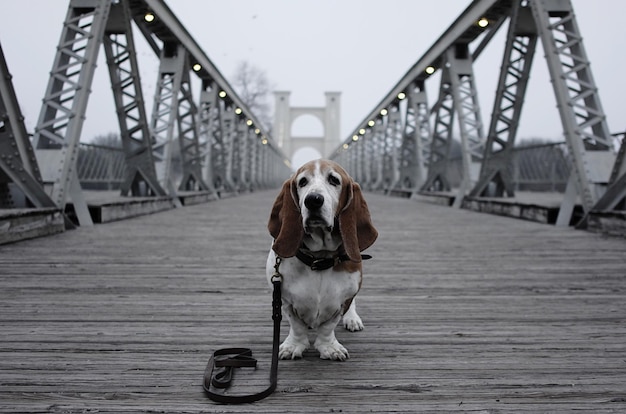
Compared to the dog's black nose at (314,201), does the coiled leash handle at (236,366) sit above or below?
below

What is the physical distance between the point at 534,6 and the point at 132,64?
7699mm

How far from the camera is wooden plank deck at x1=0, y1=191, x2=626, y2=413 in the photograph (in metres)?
1.86

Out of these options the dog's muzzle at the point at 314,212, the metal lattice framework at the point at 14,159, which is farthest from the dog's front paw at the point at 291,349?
the metal lattice framework at the point at 14,159

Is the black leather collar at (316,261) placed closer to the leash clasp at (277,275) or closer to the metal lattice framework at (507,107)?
the leash clasp at (277,275)

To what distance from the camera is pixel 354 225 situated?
2109 mm

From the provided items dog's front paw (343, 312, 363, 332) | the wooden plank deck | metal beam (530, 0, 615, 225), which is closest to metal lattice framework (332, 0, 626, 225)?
metal beam (530, 0, 615, 225)

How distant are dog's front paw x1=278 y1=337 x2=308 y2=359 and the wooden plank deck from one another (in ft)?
0.17

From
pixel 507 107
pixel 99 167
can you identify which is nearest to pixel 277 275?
pixel 507 107

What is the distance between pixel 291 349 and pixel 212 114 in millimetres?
16171

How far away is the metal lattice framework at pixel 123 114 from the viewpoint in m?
6.30

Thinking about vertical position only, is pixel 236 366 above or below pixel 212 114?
below

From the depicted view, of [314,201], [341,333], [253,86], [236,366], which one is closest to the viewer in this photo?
[314,201]

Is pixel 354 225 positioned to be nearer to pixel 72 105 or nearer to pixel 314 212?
pixel 314 212

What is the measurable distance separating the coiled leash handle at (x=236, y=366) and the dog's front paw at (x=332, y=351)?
0.86 feet
